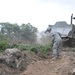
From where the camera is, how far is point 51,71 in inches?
350

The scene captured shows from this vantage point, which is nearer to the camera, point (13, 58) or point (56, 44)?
point (13, 58)

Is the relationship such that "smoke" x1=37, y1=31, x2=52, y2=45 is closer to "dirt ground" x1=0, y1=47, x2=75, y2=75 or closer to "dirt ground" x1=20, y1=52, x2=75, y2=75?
"dirt ground" x1=0, y1=47, x2=75, y2=75

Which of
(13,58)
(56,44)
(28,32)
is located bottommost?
(28,32)

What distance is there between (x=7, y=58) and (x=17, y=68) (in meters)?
0.50

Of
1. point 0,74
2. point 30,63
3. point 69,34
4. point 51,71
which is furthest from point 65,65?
point 69,34

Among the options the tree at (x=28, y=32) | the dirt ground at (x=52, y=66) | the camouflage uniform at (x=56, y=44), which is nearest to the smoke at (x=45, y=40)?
the tree at (x=28, y=32)

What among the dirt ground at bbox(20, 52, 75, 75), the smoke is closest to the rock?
the dirt ground at bbox(20, 52, 75, 75)

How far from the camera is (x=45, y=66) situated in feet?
31.1

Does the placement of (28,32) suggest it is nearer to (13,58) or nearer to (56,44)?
(56,44)

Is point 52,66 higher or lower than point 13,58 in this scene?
lower

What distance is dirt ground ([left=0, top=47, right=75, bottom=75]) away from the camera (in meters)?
8.45

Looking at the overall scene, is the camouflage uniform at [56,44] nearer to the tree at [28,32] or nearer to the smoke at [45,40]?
the smoke at [45,40]

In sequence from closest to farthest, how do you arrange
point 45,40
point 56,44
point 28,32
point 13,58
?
point 13,58
point 56,44
point 45,40
point 28,32

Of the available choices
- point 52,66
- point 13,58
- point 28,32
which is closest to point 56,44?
point 52,66
